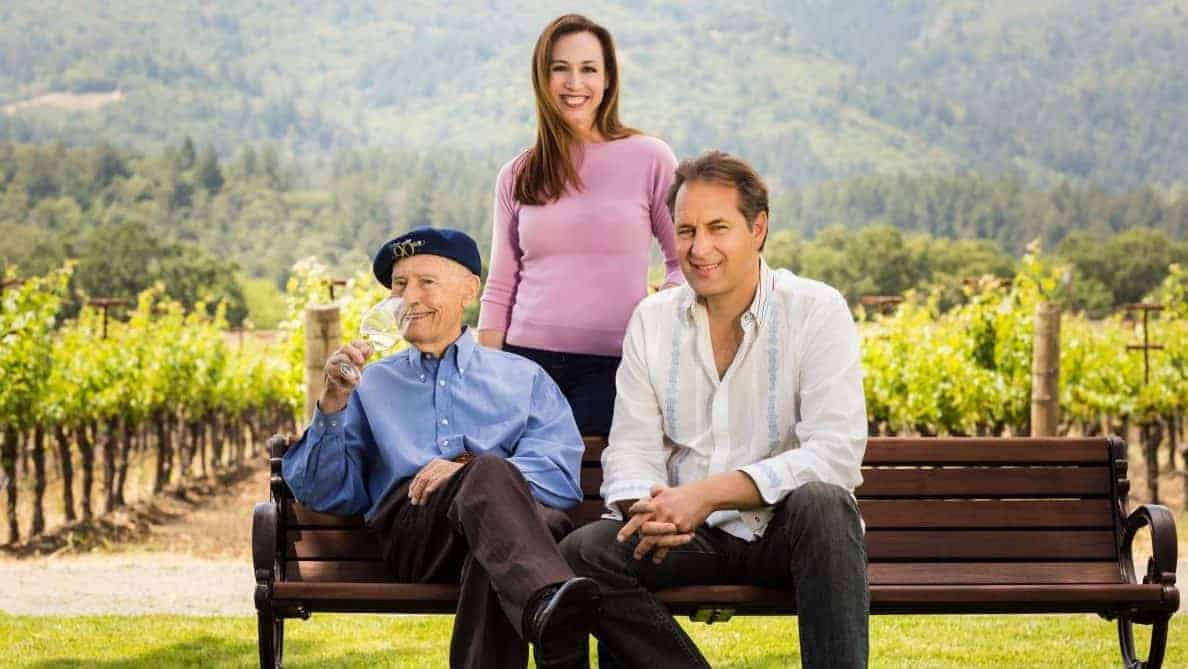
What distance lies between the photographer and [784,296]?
3.12 meters

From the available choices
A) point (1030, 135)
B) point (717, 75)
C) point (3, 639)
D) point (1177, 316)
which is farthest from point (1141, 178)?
point (3, 639)

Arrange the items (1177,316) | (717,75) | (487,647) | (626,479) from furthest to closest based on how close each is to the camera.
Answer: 1. (717,75)
2. (1177,316)
3. (626,479)
4. (487,647)

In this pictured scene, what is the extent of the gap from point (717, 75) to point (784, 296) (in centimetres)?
7838

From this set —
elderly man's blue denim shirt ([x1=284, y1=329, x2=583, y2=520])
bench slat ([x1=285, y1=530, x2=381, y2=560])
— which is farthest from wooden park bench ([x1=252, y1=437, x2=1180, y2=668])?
elderly man's blue denim shirt ([x1=284, y1=329, x2=583, y2=520])

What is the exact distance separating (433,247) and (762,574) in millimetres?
994

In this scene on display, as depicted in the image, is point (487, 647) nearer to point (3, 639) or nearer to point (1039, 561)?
point (1039, 561)

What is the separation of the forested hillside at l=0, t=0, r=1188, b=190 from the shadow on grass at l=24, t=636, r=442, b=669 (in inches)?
2359

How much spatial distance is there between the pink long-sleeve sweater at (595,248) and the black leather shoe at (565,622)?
3.03 feet

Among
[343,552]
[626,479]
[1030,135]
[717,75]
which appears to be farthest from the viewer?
[717,75]

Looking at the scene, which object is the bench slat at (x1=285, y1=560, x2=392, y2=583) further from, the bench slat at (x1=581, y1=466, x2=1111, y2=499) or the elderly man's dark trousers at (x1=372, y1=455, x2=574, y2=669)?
the bench slat at (x1=581, y1=466, x2=1111, y2=499)

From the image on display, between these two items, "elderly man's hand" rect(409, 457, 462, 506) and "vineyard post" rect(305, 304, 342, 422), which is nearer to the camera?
"elderly man's hand" rect(409, 457, 462, 506)

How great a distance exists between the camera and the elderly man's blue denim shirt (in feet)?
10.4

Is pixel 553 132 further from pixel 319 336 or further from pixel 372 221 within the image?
pixel 372 221

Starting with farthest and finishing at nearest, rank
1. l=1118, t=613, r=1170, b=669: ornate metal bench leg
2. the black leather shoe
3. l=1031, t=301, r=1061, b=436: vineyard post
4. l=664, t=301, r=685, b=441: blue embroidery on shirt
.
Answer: l=1031, t=301, r=1061, b=436: vineyard post
l=1118, t=613, r=1170, b=669: ornate metal bench leg
l=664, t=301, r=685, b=441: blue embroidery on shirt
the black leather shoe
